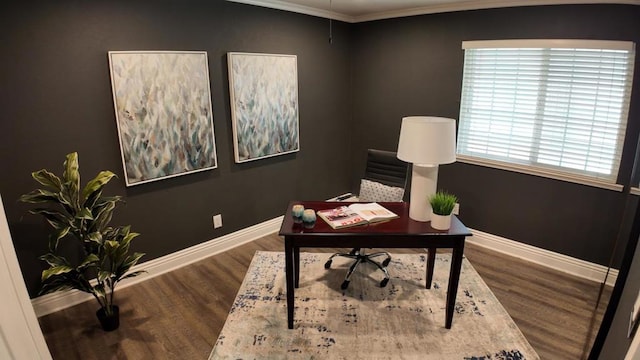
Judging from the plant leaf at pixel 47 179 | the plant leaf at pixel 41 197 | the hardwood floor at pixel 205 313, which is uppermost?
the plant leaf at pixel 47 179

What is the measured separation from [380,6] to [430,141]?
2.16m

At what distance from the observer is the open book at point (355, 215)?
239 centimetres

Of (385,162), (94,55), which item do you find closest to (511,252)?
(385,162)

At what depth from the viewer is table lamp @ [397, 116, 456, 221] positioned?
225 cm

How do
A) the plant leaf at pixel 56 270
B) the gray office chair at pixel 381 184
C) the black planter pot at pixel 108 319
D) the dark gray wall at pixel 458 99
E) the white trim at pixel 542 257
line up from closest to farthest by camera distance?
the plant leaf at pixel 56 270 → the black planter pot at pixel 108 319 → the dark gray wall at pixel 458 99 → the white trim at pixel 542 257 → the gray office chair at pixel 381 184

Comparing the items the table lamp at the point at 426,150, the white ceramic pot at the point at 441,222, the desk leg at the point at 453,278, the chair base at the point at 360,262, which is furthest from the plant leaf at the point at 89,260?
the desk leg at the point at 453,278

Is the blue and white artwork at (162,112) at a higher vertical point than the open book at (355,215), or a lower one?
higher

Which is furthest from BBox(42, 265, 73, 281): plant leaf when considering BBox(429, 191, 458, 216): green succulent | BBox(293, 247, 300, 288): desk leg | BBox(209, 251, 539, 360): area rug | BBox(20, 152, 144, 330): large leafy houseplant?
BBox(429, 191, 458, 216): green succulent

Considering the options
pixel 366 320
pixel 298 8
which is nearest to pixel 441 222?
pixel 366 320

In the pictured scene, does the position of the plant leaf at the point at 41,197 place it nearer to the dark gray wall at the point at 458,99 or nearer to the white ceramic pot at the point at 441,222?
the white ceramic pot at the point at 441,222

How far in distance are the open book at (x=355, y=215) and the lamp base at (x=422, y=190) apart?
0.16m

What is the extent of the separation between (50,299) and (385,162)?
296 cm

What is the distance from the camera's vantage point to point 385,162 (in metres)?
3.39

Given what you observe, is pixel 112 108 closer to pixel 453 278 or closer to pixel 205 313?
pixel 205 313
